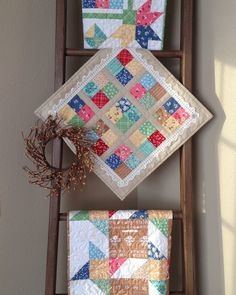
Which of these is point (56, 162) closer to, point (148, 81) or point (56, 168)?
point (56, 168)

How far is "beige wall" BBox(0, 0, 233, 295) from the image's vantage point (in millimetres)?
1390

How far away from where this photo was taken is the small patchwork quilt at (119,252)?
58.9 inches

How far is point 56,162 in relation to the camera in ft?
4.91

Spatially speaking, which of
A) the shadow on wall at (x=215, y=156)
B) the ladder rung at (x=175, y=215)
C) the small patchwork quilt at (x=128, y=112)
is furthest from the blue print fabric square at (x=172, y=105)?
the ladder rung at (x=175, y=215)

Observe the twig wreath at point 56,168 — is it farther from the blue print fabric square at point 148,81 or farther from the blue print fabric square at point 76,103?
the blue print fabric square at point 148,81

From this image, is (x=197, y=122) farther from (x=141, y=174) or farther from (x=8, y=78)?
(x=8, y=78)

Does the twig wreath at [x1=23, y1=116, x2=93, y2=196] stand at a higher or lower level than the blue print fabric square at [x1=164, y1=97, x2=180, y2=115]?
lower

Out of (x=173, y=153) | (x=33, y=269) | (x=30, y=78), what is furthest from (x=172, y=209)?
(x=30, y=78)

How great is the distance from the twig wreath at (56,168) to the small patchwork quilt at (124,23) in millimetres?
319

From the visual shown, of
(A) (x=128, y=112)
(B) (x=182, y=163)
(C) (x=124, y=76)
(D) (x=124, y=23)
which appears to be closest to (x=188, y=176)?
(B) (x=182, y=163)

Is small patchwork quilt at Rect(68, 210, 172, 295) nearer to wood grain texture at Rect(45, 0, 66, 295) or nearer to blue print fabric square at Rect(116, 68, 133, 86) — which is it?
wood grain texture at Rect(45, 0, 66, 295)

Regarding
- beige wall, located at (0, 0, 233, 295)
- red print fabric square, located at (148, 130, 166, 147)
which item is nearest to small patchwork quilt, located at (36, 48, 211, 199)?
red print fabric square, located at (148, 130, 166, 147)

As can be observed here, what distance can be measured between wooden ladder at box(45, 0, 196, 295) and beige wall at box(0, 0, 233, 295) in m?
0.05

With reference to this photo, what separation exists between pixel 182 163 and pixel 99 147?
0.99 feet
